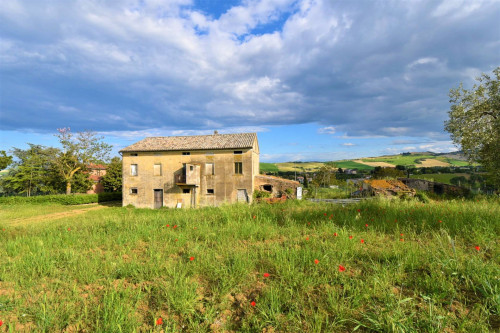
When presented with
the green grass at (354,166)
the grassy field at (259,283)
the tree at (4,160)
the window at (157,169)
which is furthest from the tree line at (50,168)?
the green grass at (354,166)

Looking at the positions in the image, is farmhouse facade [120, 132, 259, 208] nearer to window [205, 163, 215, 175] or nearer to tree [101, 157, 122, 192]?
window [205, 163, 215, 175]

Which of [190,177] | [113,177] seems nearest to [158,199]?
[190,177]

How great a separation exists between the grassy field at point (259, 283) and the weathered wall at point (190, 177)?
19.1 m

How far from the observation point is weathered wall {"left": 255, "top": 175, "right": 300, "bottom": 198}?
24344mm

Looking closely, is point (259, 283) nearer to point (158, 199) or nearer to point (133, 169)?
point (158, 199)

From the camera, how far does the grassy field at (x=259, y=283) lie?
2193mm

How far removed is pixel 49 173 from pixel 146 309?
145 ft

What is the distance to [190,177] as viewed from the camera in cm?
2338

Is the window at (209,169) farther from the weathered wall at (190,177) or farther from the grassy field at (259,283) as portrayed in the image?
the grassy field at (259,283)

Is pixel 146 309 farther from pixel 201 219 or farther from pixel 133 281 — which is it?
pixel 201 219

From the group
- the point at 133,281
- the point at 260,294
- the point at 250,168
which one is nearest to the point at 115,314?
the point at 133,281

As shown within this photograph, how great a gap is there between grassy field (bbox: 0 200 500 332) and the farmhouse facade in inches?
753

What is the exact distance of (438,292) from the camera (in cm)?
243

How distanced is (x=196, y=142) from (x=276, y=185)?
422 inches
